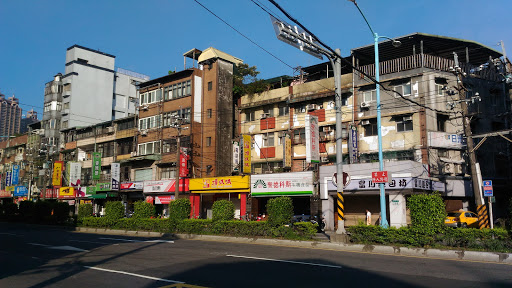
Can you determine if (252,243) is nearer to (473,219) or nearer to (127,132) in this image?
(473,219)

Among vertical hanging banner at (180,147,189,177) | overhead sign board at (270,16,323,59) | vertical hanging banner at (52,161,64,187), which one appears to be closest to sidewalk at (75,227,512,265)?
overhead sign board at (270,16,323,59)

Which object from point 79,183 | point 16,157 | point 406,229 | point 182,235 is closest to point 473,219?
point 406,229

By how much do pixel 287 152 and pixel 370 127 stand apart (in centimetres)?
735

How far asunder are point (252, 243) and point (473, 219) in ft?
54.2

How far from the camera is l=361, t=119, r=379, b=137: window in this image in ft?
104

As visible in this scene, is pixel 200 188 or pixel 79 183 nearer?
pixel 200 188

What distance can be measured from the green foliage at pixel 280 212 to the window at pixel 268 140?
54.7 feet

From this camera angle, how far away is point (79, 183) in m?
51.8

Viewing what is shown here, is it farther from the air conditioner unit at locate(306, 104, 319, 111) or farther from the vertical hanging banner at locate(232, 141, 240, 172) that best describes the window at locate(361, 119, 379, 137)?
the vertical hanging banner at locate(232, 141, 240, 172)

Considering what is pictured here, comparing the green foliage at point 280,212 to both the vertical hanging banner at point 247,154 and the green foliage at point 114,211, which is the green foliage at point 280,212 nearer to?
the vertical hanging banner at point 247,154

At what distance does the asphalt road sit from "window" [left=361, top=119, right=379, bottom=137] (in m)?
18.5

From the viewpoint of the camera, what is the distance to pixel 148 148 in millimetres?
44312

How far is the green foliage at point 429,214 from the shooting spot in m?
16.0

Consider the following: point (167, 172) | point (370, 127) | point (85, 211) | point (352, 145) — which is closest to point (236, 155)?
point (167, 172)
